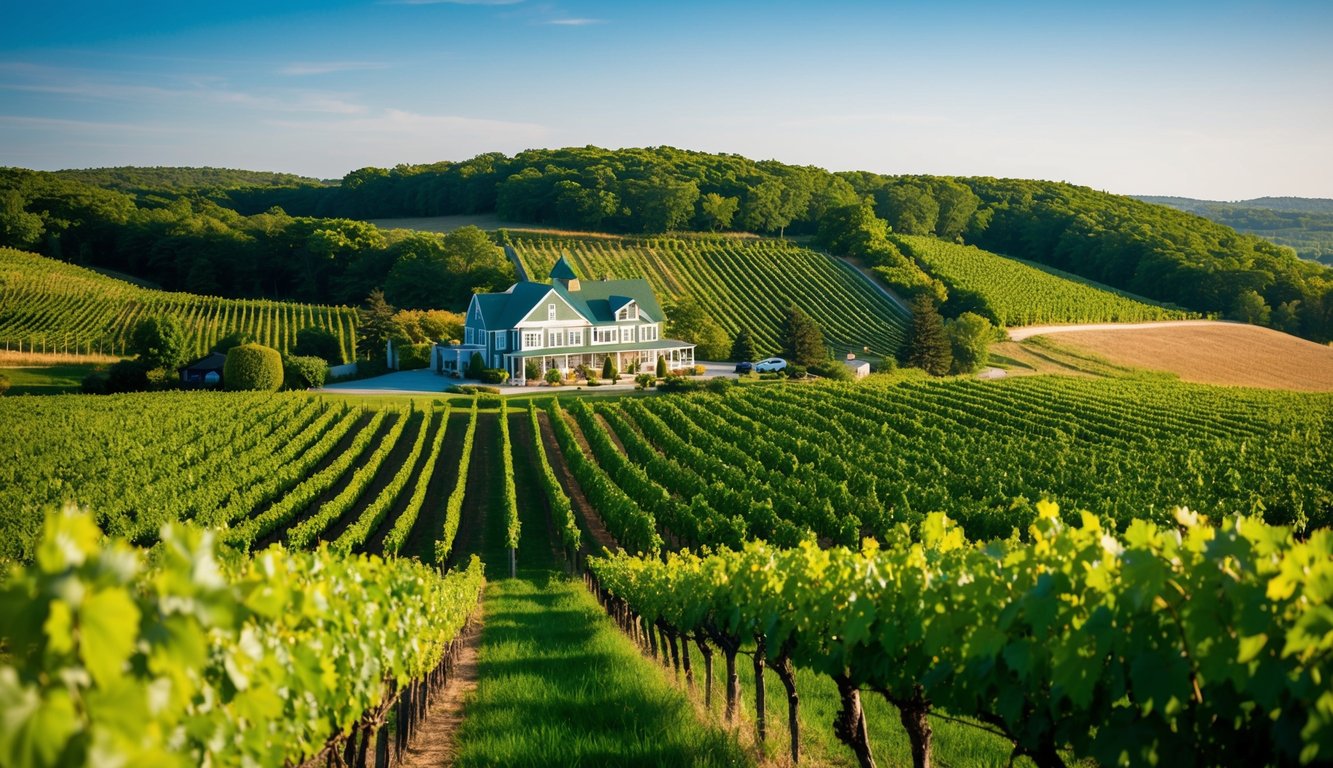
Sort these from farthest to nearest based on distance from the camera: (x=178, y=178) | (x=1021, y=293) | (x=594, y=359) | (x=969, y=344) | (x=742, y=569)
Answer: (x=178, y=178)
(x=1021, y=293)
(x=969, y=344)
(x=594, y=359)
(x=742, y=569)

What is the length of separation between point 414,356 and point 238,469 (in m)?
29.7

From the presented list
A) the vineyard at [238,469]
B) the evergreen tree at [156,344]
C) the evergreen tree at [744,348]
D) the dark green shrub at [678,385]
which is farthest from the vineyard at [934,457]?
the evergreen tree at [156,344]

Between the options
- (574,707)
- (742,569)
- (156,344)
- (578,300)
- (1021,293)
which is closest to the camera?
(574,707)

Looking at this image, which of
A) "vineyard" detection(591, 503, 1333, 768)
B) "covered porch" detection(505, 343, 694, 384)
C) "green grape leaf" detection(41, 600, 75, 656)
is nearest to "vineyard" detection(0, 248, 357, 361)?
"covered porch" detection(505, 343, 694, 384)

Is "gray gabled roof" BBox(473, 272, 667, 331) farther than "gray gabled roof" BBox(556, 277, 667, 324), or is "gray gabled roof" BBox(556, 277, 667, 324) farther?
"gray gabled roof" BBox(556, 277, 667, 324)

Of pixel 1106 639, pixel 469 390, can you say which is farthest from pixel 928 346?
pixel 1106 639

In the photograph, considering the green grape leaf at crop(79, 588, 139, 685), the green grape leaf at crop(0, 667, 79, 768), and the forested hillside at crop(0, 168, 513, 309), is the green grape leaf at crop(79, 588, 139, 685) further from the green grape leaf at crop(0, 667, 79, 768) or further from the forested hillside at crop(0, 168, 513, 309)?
the forested hillside at crop(0, 168, 513, 309)

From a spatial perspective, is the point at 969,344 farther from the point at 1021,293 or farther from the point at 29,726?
the point at 29,726

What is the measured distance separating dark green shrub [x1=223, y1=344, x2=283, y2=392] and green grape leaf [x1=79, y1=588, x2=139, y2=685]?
1904 inches

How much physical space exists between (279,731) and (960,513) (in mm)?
21248

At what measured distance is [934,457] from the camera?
31.5 metres

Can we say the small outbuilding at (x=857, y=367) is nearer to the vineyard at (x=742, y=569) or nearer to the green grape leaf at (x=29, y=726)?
the vineyard at (x=742, y=569)

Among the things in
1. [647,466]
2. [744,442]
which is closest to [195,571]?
[647,466]

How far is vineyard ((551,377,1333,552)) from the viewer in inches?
950
